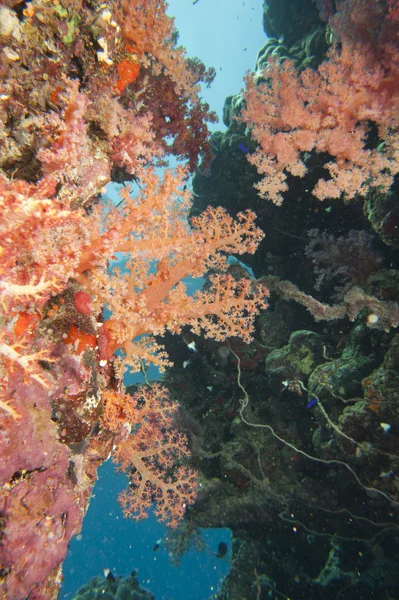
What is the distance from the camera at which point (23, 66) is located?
2.93 meters

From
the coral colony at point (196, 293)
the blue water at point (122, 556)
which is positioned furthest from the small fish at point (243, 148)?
the blue water at point (122, 556)

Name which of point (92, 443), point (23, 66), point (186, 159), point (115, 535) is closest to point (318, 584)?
point (92, 443)

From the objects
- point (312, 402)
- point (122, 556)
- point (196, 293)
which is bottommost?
point (122, 556)

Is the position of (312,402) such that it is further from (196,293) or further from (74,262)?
(74,262)

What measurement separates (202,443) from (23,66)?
323 inches

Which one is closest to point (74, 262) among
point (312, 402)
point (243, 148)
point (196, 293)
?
point (196, 293)

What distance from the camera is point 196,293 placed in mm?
4336

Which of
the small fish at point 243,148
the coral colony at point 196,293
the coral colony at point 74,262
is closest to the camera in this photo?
the coral colony at point 74,262

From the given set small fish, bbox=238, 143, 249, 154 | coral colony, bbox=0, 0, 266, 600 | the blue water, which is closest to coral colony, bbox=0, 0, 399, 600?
coral colony, bbox=0, 0, 266, 600

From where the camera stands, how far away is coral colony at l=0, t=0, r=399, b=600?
254cm

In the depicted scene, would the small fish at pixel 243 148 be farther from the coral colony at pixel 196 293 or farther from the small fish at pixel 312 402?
the small fish at pixel 312 402

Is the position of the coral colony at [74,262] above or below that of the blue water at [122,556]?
above

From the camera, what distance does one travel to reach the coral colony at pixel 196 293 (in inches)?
100

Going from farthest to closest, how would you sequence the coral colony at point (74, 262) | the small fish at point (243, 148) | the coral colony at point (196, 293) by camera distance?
1. the small fish at point (243, 148)
2. the coral colony at point (196, 293)
3. the coral colony at point (74, 262)
